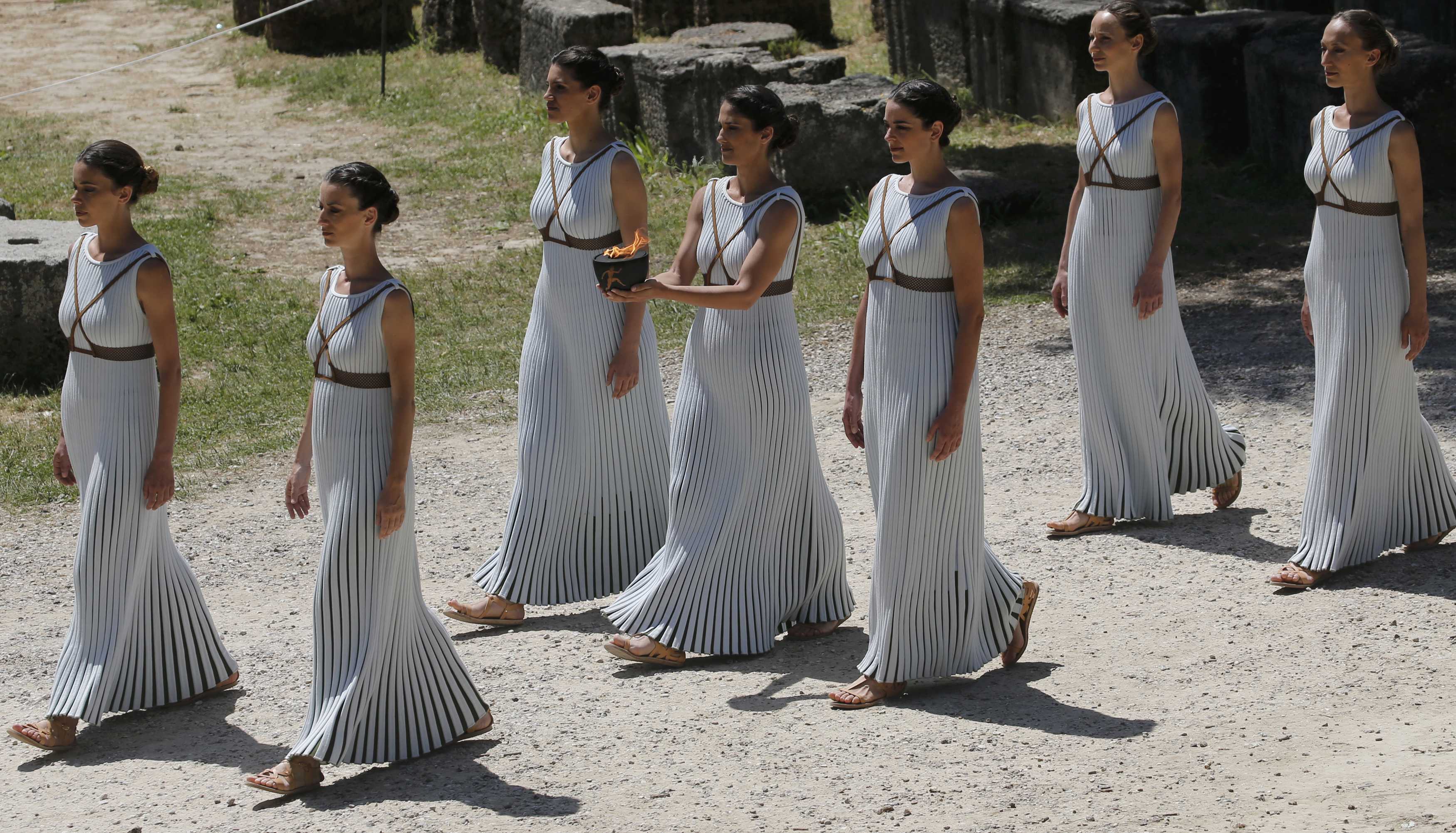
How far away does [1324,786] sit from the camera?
4.22 metres

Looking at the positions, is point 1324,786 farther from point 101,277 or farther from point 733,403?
point 101,277

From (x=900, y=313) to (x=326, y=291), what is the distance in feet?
5.63

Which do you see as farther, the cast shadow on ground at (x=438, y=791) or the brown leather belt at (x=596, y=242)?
the brown leather belt at (x=596, y=242)

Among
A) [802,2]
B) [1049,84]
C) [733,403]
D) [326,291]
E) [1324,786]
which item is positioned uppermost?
[802,2]

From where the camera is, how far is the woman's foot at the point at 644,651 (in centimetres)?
539

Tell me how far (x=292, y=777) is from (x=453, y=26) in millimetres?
15368

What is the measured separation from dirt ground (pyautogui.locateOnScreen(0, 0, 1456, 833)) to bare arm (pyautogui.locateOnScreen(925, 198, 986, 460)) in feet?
2.86

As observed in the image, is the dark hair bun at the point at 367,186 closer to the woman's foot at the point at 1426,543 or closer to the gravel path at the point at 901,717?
the gravel path at the point at 901,717

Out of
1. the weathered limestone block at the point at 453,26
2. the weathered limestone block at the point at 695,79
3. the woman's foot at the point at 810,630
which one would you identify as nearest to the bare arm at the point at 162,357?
the woman's foot at the point at 810,630

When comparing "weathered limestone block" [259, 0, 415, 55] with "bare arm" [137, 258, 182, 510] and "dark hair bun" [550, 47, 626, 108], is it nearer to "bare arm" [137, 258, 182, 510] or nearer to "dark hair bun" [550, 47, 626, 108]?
"dark hair bun" [550, 47, 626, 108]

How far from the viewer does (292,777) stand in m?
4.56

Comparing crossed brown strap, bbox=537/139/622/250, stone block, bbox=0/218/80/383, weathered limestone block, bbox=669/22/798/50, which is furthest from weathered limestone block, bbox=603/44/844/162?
crossed brown strap, bbox=537/139/622/250

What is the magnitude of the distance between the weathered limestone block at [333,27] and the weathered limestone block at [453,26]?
1.94 feet

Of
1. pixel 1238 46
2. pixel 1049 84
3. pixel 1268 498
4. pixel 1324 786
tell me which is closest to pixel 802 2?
pixel 1049 84
